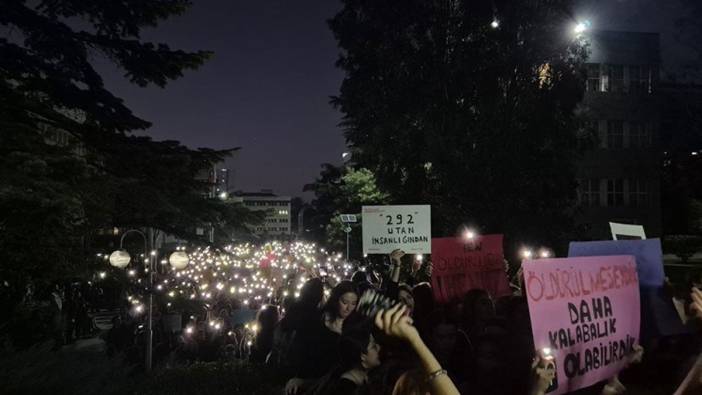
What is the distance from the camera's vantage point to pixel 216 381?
6.36m

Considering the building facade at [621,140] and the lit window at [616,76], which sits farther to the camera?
the lit window at [616,76]

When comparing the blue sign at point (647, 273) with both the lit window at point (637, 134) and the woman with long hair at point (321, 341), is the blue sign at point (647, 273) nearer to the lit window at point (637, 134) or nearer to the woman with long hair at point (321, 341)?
the woman with long hair at point (321, 341)

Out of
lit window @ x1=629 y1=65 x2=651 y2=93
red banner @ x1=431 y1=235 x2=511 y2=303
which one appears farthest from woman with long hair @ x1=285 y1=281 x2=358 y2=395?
lit window @ x1=629 y1=65 x2=651 y2=93

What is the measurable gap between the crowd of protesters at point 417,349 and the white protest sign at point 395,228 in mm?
3896

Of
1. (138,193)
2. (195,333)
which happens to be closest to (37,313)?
(138,193)

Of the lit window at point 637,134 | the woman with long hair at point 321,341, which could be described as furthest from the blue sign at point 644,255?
the lit window at point 637,134

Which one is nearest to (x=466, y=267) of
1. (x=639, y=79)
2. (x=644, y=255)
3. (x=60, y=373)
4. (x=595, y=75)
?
(x=644, y=255)

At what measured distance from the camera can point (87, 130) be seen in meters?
10.1

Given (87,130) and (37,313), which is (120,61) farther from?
(37,313)

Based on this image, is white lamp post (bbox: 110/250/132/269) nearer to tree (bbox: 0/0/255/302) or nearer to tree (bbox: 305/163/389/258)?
tree (bbox: 0/0/255/302)

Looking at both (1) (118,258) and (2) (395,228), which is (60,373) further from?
(2) (395,228)

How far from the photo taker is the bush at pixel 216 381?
599 centimetres

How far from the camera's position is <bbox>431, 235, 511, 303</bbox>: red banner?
786 cm

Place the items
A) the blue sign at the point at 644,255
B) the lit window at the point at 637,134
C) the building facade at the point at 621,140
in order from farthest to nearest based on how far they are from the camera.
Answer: the lit window at the point at 637,134
the building facade at the point at 621,140
the blue sign at the point at 644,255
